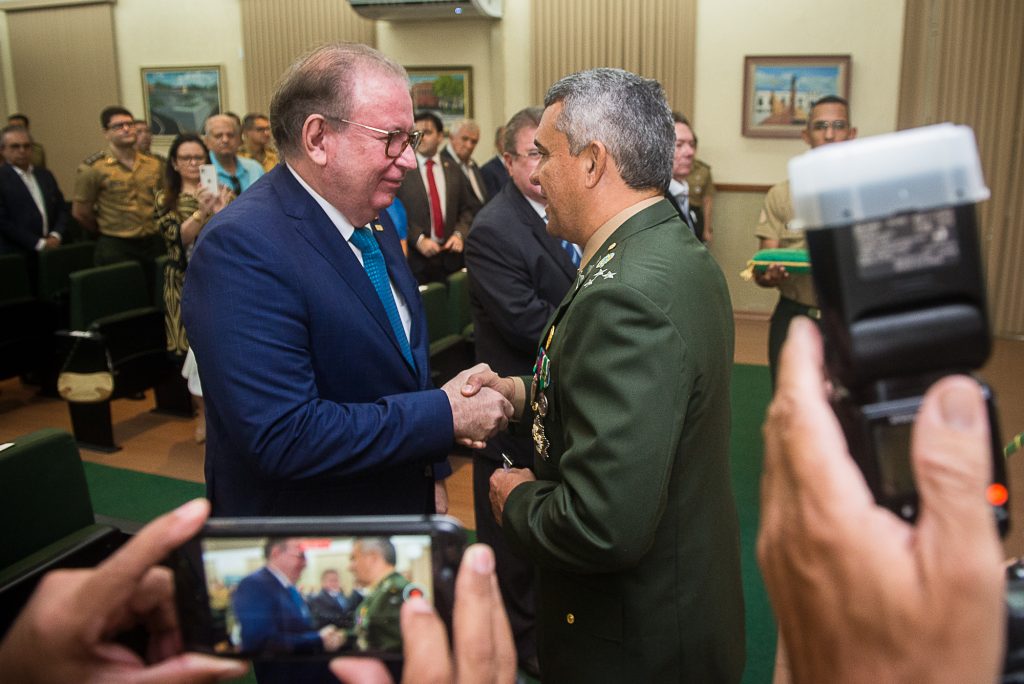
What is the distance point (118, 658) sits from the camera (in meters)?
0.67

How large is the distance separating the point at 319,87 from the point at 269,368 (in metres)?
0.64

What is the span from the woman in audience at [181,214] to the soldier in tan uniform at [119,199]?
1.99 m

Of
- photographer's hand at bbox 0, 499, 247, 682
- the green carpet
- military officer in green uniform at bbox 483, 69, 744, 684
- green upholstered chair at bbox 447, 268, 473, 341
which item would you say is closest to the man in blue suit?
military officer in green uniform at bbox 483, 69, 744, 684

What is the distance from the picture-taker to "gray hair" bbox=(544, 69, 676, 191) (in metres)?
1.70

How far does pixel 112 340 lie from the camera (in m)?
4.82

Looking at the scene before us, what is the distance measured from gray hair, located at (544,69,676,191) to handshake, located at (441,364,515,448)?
1.73 ft

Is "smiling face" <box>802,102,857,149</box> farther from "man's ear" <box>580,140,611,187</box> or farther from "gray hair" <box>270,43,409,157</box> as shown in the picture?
"gray hair" <box>270,43,409,157</box>

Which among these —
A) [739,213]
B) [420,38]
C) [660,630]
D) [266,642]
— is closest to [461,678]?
[266,642]

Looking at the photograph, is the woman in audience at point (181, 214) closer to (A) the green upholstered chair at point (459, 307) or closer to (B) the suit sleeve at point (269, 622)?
(A) the green upholstered chair at point (459, 307)

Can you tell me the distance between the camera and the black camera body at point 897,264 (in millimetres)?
482

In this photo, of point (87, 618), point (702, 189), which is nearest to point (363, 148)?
point (87, 618)

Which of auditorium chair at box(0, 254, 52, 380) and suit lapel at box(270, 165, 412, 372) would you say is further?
auditorium chair at box(0, 254, 52, 380)

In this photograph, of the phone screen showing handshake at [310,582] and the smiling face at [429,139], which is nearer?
the phone screen showing handshake at [310,582]

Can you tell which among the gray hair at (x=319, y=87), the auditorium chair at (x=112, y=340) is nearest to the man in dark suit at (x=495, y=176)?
the auditorium chair at (x=112, y=340)
